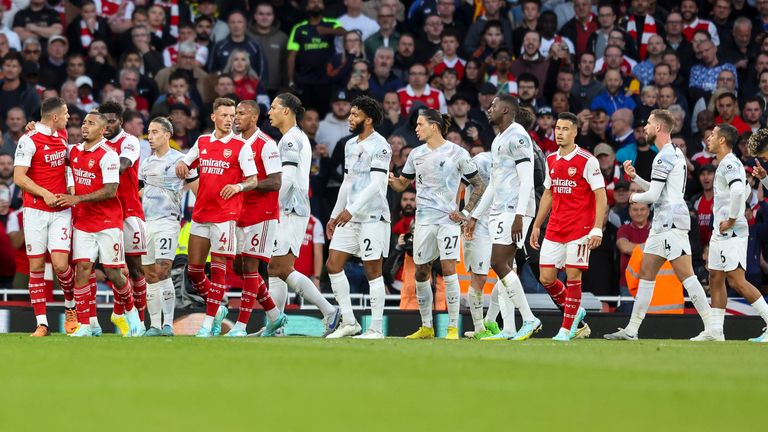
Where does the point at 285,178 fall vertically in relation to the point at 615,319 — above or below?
above

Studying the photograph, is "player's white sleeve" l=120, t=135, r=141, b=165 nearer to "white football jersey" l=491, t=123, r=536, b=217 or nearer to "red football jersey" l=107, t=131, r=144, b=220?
"red football jersey" l=107, t=131, r=144, b=220

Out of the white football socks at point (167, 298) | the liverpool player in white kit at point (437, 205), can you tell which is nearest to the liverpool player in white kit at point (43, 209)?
the white football socks at point (167, 298)

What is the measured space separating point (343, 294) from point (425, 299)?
35.7 inches

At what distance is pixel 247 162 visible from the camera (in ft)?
45.1

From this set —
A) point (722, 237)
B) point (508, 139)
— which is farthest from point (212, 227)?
point (722, 237)

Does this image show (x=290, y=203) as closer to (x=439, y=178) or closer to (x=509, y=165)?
(x=439, y=178)

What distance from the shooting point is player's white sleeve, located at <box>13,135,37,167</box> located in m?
13.3

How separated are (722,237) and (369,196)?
162 inches

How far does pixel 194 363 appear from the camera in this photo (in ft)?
29.6

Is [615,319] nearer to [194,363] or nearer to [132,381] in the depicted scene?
[194,363]

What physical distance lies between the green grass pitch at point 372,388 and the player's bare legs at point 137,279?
3099mm

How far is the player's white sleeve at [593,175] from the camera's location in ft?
45.0

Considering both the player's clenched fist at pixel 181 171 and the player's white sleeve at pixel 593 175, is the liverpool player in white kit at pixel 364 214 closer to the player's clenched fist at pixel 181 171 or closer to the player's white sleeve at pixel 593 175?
the player's clenched fist at pixel 181 171

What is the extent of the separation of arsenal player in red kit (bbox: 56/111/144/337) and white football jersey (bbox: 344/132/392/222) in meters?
2.46
